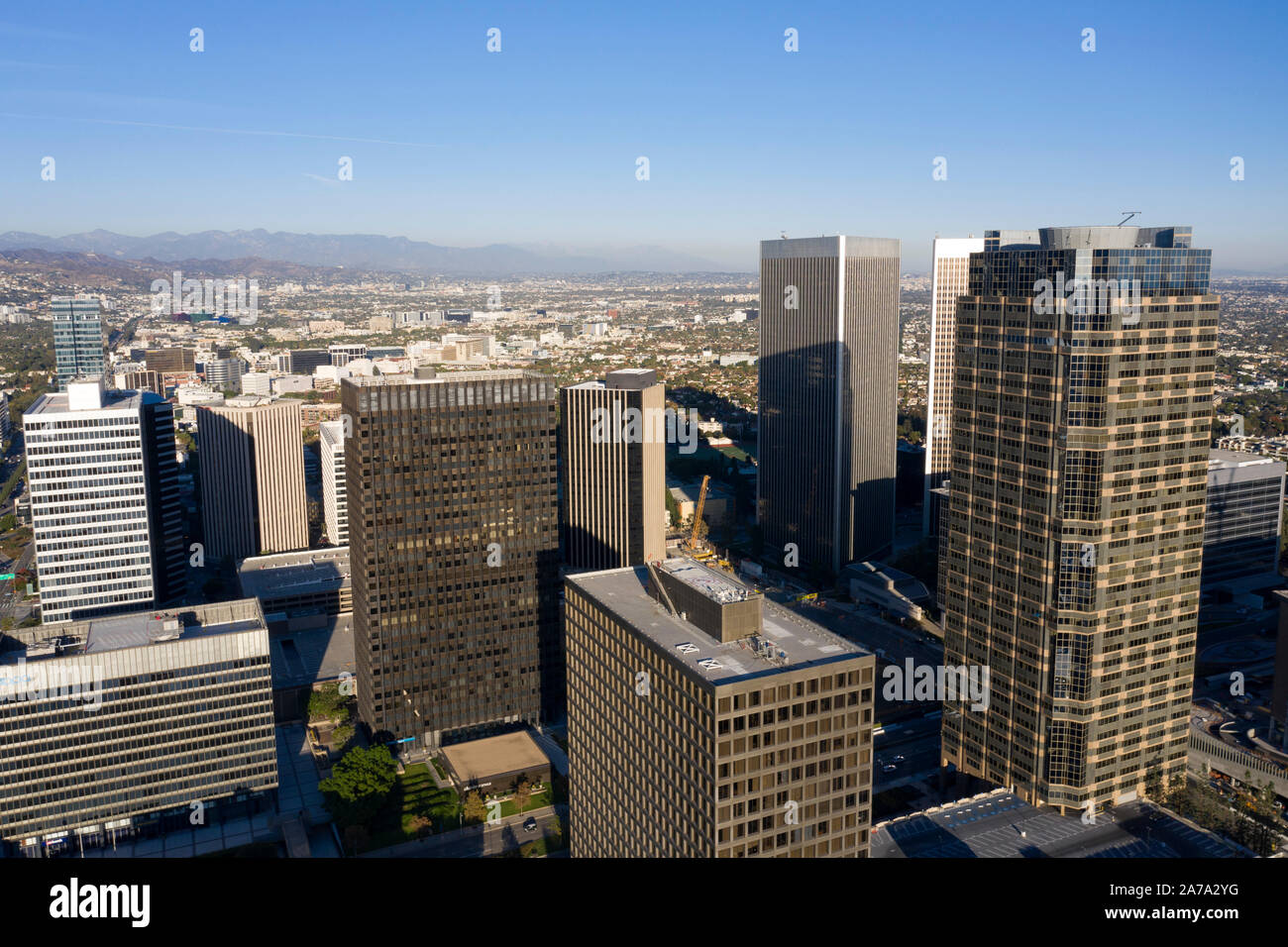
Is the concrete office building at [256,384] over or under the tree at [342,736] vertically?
over

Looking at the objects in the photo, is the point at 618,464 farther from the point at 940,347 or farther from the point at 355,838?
the point at 940,347

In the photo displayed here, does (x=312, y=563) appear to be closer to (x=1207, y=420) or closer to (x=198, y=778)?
(x=198, y=778)

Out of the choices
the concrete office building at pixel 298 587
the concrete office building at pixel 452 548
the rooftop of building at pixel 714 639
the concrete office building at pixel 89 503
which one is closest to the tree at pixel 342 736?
the concrete office building at pixel 452 548

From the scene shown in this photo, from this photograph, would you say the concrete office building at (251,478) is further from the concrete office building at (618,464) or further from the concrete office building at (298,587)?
the concrete office building at (618,464)

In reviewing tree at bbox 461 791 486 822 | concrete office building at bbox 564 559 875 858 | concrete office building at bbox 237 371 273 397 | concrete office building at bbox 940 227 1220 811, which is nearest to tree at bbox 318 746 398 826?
tree at bbox 461 791 486 822

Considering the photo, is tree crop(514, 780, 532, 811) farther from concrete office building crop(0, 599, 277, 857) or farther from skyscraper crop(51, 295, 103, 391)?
skyscraper crop(51, 295, 103, 391)
